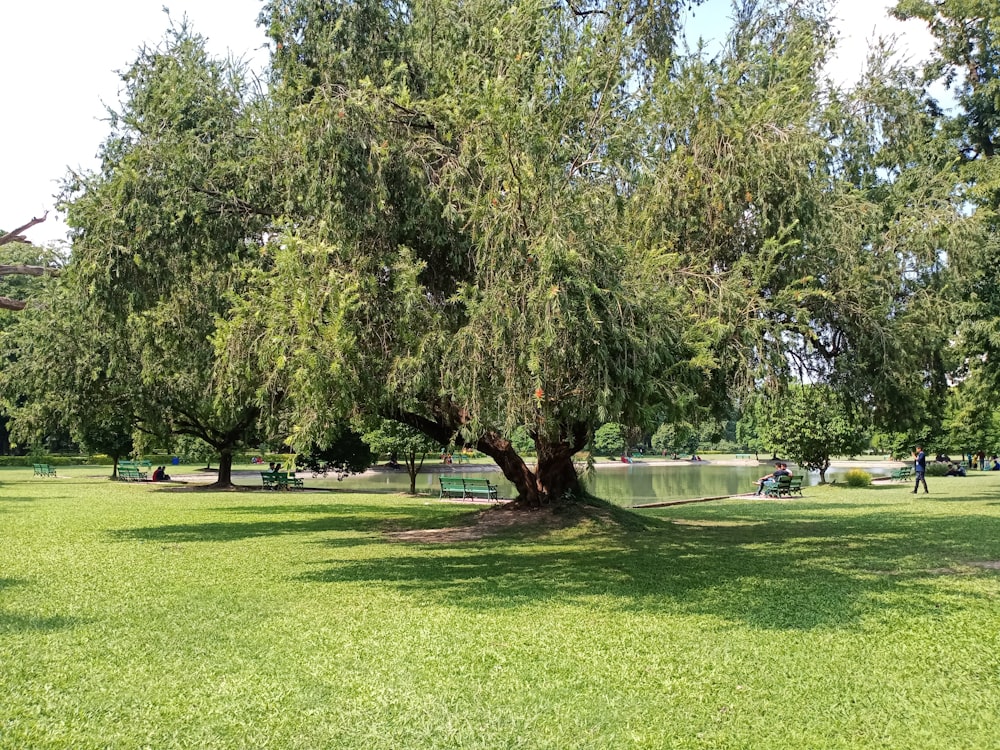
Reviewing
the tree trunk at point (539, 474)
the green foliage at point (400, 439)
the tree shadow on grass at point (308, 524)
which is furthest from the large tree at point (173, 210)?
the green foliage at point (400, 439)

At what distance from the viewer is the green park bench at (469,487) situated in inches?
1055

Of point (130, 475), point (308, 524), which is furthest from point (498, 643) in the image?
point (130, 475)

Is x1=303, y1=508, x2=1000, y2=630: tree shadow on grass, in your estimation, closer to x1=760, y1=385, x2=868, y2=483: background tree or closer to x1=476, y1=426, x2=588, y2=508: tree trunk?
x1=476, y1=426, x2=588, y2=508: tree trunk

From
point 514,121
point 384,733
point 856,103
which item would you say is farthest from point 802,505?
point 384,733

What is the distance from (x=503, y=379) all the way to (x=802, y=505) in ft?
63.4

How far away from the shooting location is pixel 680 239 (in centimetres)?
1253

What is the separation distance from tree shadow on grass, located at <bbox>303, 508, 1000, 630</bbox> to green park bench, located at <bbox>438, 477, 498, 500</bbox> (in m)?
9.96

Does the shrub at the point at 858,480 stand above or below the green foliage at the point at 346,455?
below

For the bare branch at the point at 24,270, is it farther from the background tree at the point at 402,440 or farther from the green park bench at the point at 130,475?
the green park bench at the point at 130,475

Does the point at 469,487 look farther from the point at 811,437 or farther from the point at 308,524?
the point at 811,437

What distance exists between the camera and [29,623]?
8.37m

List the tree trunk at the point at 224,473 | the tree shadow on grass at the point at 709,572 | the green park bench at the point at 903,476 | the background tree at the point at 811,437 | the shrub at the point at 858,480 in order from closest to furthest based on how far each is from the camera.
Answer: the tree shadow on grass at the point at 709,572 < the tree trunk at the point at 224,473 < the shrub at the point at 858,480 < the background tree at the point at 811,437 < the green park bench at the point at 903,476

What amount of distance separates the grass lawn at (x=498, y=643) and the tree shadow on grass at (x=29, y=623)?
5 centimetres

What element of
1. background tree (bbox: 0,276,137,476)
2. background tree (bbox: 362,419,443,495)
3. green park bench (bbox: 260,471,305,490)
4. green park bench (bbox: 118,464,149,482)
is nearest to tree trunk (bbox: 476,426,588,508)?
background tree (bbox: 362,419,443,495)
